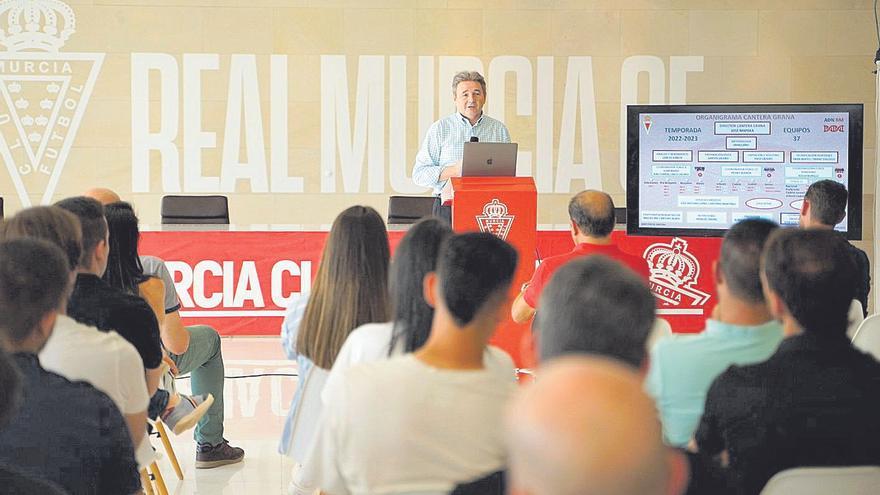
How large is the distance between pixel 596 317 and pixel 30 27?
9.42 metres

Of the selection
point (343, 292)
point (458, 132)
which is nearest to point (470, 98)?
point (458, 132)

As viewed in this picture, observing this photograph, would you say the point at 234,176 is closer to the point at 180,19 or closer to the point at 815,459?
the point at 180,19

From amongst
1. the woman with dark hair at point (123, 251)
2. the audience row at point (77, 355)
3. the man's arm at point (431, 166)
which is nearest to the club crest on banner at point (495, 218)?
the man's arm at point (431, 166)

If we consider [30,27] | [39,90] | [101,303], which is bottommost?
[101,303]

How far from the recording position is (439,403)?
1844 millimetres

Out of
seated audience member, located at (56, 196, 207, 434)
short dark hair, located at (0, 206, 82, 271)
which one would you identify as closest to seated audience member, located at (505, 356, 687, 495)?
short dark hair, located at (0, 206, 82, 271)

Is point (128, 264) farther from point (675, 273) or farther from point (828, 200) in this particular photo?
point (675, 273)

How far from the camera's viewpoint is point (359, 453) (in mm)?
1883

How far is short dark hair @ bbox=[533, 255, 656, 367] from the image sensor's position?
135 centimetres

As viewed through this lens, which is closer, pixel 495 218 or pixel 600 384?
pixel 600 384

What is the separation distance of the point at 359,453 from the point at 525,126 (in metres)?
8.25

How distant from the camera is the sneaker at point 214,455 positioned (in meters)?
4.61

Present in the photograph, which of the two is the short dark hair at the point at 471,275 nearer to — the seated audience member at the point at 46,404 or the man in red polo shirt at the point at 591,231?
the seated audience member at the point at 46,404

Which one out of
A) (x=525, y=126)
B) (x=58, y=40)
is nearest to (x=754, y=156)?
(x=525, y=126)
